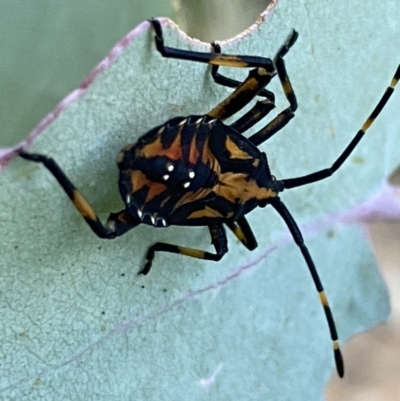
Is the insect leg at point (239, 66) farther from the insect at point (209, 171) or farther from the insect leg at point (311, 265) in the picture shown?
the insect leg at point (311, 265)

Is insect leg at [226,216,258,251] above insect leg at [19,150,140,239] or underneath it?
underneath

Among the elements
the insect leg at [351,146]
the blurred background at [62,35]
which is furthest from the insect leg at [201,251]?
the blurred background at [62,35]

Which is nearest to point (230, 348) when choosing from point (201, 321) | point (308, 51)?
point (201, 321)

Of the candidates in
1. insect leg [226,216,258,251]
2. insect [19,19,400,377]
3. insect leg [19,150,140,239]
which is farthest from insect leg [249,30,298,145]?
insect leg [19,150,140,239]

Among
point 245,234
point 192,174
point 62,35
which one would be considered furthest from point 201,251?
point 62,35

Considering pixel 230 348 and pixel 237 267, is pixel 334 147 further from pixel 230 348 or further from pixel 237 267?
pixel 230 348

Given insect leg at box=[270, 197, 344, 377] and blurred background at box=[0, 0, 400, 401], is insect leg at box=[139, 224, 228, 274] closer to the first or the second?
insect leg at box=[270, 197, 344, 377]

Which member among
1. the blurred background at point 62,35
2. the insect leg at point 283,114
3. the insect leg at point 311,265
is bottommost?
the insect leg at point 311,265
